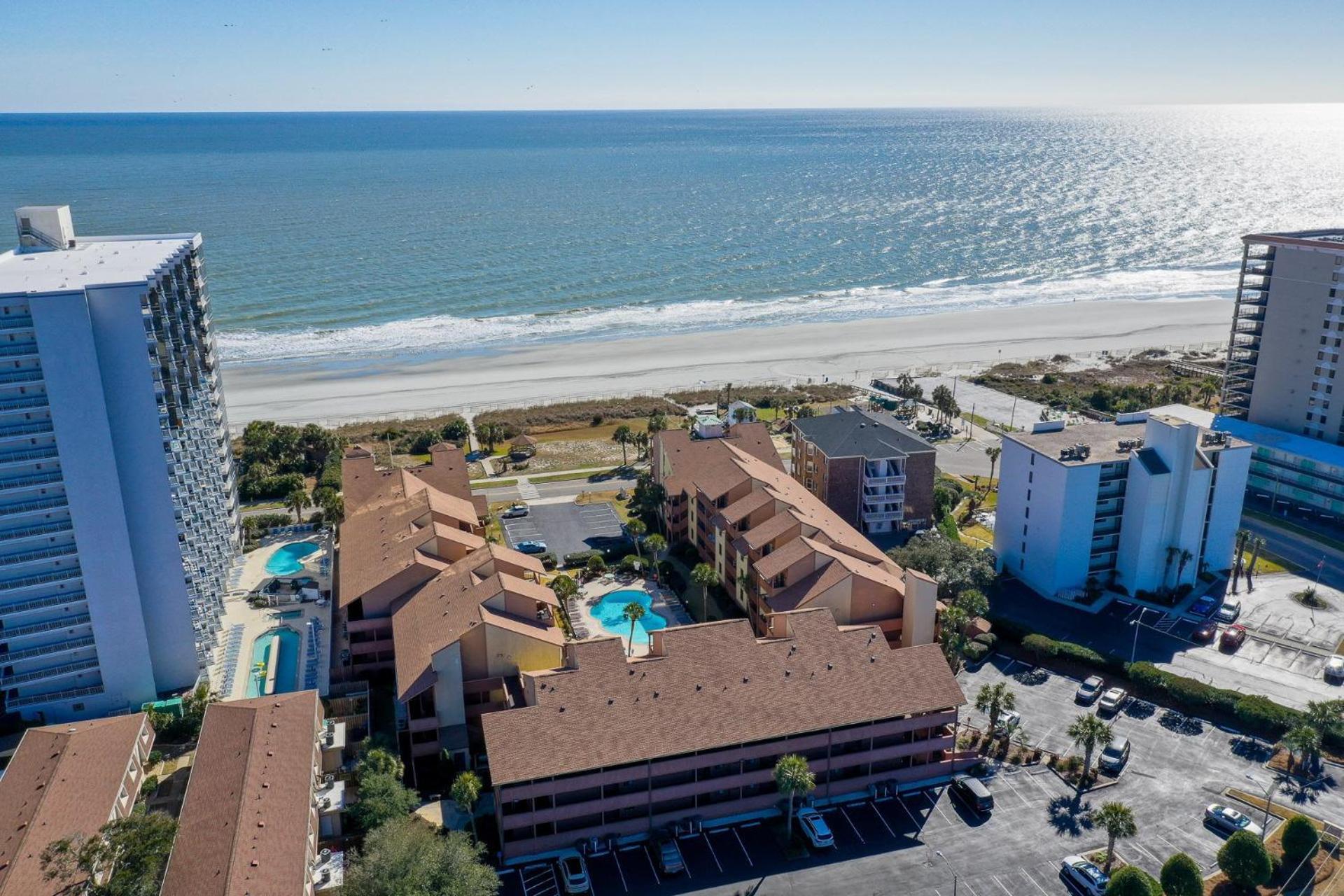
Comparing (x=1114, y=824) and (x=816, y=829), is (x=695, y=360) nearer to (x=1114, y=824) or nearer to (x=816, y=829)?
(x=816, y=829)

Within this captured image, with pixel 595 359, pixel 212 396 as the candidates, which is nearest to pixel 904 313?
pixel 595 359

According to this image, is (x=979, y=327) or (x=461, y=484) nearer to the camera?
(x=461, y=484)

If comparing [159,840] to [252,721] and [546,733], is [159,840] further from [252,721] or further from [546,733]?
[546,733]

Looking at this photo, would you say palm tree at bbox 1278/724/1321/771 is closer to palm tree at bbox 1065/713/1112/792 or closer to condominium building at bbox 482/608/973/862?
palm tree at bbox 1065/713/1112/792

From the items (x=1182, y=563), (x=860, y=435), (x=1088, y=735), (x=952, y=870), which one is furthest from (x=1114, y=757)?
(x=860, y=435)

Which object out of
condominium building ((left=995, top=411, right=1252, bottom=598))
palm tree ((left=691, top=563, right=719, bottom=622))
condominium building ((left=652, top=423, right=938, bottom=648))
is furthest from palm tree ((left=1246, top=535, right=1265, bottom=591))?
palm tree ((left=691, top=563, right=719, bottom=622))
